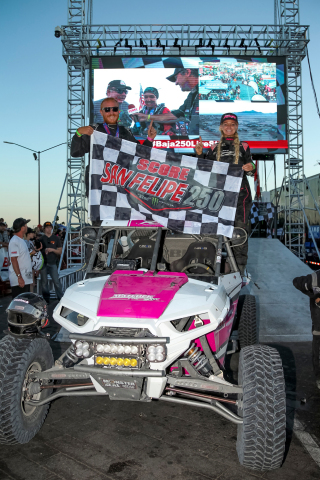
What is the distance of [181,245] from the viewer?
5617mm

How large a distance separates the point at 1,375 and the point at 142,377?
1.15 meters

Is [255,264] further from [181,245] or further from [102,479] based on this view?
[102,479]

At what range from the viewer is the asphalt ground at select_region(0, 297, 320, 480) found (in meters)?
3.18

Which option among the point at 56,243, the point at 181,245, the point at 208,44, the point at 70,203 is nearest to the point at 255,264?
the point at 56,243

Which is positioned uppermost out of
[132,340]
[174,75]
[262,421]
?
[174,75]

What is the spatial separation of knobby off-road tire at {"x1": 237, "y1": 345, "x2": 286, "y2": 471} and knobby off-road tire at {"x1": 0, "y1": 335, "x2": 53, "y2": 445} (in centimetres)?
175

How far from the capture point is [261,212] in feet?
62.1

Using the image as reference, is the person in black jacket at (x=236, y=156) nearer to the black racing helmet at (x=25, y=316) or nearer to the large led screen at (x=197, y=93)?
the black racing helmet at (x=25, y=316)

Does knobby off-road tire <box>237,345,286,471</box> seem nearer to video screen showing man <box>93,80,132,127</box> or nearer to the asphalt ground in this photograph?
the asphalt ground

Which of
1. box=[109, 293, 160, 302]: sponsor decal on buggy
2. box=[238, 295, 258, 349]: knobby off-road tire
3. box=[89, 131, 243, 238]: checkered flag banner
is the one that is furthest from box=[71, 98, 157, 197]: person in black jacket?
box=[238, 295, 258, 349]: knobby off-road tire

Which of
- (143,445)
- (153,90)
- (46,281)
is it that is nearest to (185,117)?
(153,90)

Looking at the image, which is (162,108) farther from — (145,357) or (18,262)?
(145,357)

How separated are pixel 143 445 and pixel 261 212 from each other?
16.3 meters

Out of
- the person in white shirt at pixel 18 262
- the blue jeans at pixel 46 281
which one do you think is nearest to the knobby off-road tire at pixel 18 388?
the person in white shirt at pixel 18 262
